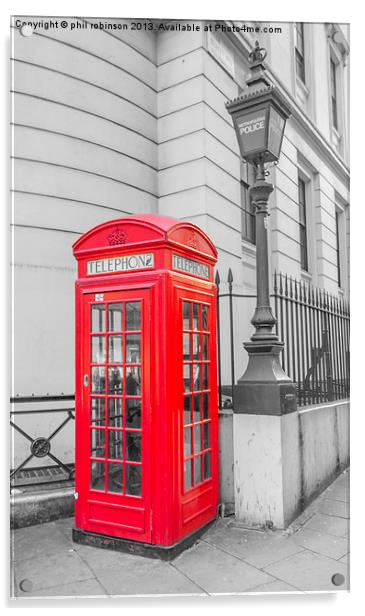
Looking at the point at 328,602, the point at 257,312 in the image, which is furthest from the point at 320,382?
the point at 328,602

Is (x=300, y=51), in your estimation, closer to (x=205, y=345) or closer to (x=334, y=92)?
(x=334, y=92)

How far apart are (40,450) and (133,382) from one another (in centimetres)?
143

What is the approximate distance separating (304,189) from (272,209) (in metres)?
0.87

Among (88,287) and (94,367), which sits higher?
(88,287)

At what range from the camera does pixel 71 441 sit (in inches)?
181

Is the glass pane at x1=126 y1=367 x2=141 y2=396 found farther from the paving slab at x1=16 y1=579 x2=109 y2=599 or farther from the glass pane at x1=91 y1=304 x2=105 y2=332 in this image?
the paving slab at x1=16 y1=579 x2=109 y2=599

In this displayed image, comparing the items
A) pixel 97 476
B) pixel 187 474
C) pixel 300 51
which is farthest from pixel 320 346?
pixel 300 51

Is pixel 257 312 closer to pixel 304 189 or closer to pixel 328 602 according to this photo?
pixel 328 602

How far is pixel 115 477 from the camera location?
11.7 feet

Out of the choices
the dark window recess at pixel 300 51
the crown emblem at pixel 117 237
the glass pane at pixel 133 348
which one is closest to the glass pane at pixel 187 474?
the glass pane at pixel 133 348

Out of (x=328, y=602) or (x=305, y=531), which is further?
(x=305, y=531)

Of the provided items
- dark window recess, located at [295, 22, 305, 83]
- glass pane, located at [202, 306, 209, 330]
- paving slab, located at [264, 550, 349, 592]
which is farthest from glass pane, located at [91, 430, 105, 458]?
dark window recess, located at [295, 22, 305, 83]

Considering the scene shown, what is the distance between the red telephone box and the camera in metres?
3.33

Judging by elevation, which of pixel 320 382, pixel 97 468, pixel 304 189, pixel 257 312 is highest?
pixel 304 189
